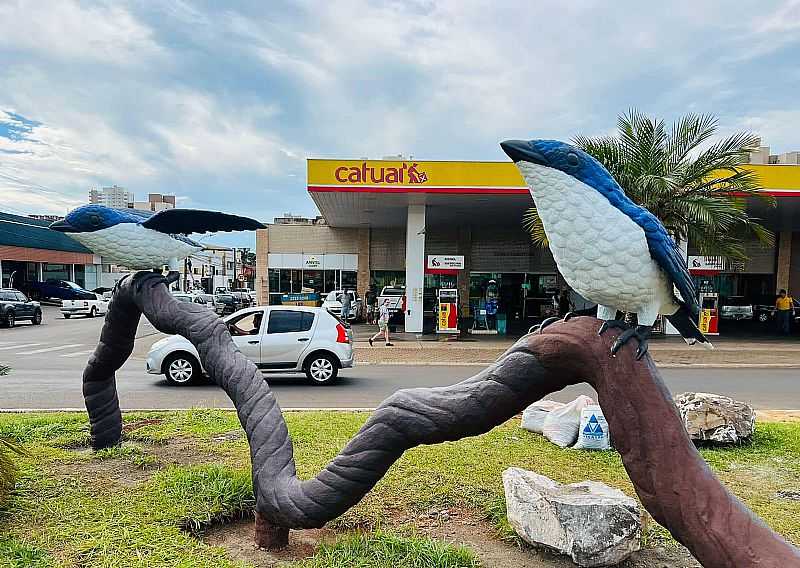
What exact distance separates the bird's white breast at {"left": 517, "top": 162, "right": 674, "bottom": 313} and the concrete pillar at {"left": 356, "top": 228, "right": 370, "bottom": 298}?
74.8 feet

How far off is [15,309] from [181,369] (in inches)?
630

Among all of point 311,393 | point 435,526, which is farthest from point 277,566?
point 311,393

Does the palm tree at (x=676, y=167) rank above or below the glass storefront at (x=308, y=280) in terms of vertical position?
above

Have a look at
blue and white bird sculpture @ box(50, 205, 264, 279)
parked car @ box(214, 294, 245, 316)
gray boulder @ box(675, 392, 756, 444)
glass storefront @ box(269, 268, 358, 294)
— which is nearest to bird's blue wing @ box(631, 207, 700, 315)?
blue and white bird sculpture @ box(50, 205, 264, 279)

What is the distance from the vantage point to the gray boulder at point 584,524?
3863mm

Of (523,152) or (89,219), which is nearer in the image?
(523,152)

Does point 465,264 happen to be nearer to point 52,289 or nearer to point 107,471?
point 107,471

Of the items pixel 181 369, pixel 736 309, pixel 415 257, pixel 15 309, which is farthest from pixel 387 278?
pixel 181 369

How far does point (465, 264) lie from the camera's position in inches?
998

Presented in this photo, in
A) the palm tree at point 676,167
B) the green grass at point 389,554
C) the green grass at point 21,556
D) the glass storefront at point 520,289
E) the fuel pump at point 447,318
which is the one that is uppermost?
the palm tree at point 676,167

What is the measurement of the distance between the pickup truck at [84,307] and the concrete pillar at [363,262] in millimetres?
12750

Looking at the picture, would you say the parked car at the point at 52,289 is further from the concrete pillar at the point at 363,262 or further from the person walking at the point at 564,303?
the person walking at the point at 564,303

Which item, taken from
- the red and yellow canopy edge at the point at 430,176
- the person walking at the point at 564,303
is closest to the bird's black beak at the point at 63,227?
the red and yellow canopy edge at the point at 430,176

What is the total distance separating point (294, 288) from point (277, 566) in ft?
73.7
